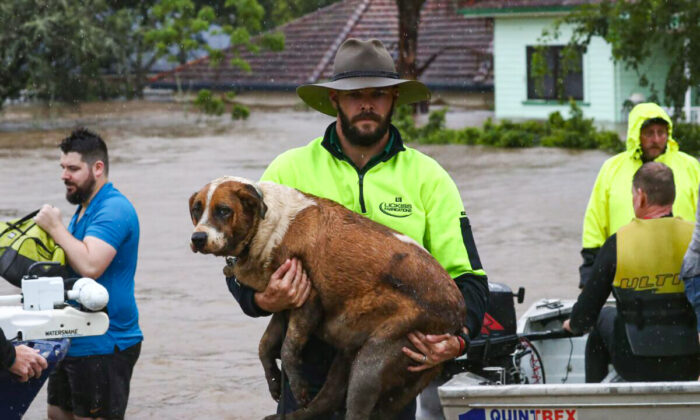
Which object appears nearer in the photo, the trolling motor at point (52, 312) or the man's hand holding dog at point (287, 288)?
the man's hand holding dog at point (287, 288)

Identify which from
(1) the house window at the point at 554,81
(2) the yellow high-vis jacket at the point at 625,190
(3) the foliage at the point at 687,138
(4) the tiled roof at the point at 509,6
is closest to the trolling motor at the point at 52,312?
(2) the yellow high-vis jacket at the point at 625,190

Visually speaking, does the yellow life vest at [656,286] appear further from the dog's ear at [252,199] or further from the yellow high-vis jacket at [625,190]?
the dog's ear at [252,199]

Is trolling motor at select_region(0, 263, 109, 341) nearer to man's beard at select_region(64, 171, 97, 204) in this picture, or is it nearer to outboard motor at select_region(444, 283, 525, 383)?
man's beard at select_region(64, 171, 97, 204)

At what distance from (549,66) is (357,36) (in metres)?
9.79

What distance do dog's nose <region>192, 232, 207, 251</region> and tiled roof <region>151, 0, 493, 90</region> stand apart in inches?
1379

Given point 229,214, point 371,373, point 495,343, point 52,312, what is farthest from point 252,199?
point 495,343

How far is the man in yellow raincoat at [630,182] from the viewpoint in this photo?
7.36m

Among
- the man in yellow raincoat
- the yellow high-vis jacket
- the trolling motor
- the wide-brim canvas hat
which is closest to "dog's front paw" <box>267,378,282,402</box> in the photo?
the trolling motor

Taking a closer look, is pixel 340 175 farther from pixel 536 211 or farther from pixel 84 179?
pixel 536 211

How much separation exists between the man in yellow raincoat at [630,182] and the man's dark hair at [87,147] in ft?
10.0

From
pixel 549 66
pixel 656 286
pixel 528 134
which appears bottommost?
pixel 528 134

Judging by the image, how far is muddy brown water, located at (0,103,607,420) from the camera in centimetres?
969

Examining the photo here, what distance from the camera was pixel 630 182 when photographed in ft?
24.3

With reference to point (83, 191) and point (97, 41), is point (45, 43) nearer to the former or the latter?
point (97, 41)
